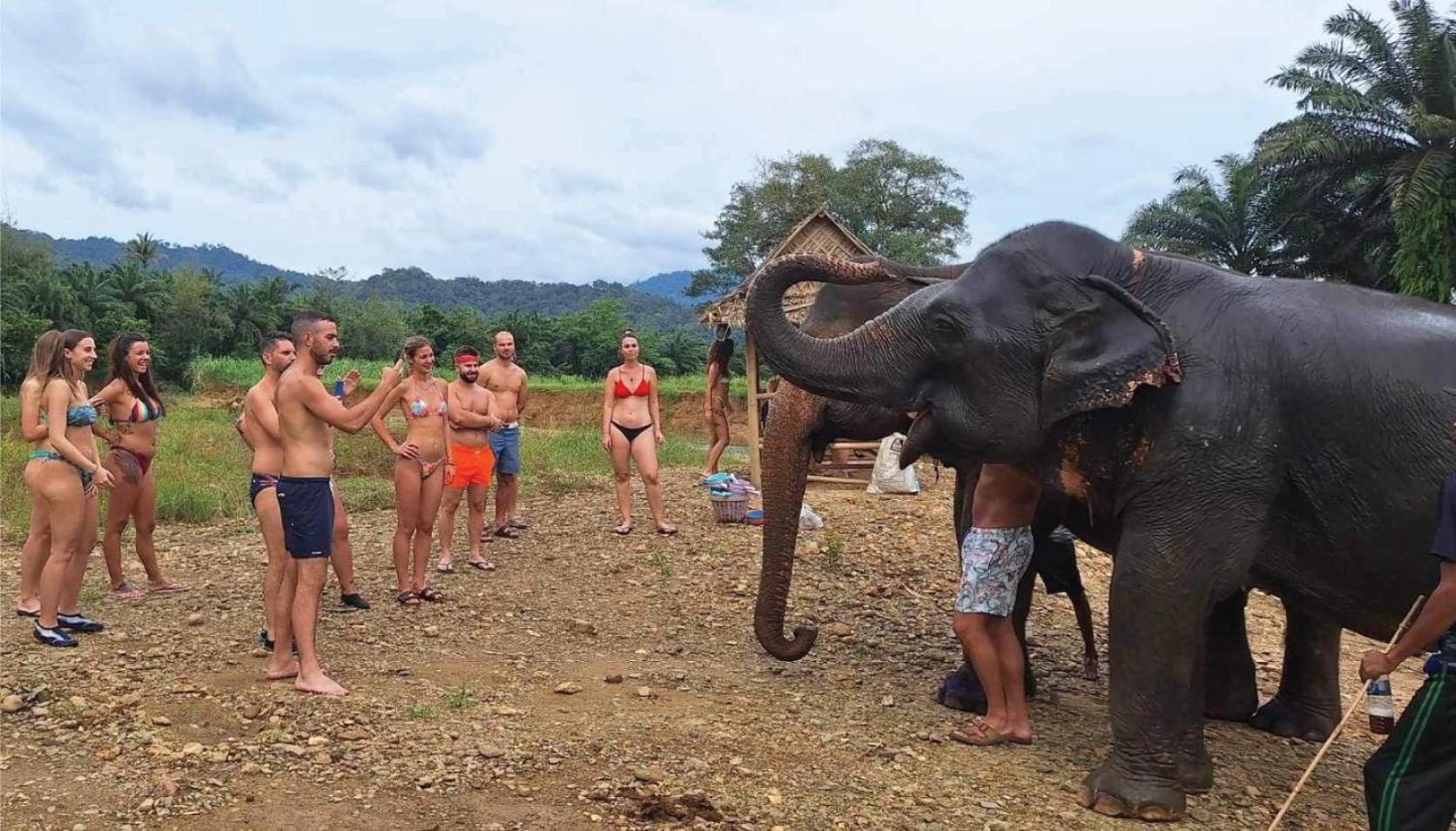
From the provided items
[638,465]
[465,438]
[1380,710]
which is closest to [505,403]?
[638,465]

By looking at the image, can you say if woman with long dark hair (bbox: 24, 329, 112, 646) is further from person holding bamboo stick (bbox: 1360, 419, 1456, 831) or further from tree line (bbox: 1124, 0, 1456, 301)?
tree line (bbox: 1124, 0, 1456, 301)

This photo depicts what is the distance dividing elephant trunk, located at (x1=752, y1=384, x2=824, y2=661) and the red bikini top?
4.10 meters

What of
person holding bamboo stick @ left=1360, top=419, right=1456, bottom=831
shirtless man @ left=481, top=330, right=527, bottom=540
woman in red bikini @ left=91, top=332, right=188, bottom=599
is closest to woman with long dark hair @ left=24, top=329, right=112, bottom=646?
woman in red bikini @ left=91, top=332, right=188, bottom=599

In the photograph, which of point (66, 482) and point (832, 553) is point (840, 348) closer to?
point (832, 553)

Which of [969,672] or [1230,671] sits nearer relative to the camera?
[969,672]

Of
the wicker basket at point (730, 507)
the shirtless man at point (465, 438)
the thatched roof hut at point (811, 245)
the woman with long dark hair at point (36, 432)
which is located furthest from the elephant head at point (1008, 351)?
the thatched roof hut at point (811, 245)

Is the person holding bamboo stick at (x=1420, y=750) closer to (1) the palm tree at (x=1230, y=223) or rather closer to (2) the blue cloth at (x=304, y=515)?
(2) the blue cloth at (x=304, y=515)

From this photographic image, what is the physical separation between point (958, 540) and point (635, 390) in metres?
4.70

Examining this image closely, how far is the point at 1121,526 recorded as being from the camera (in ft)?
14.8

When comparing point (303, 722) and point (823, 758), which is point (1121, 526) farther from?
point (303, 722)

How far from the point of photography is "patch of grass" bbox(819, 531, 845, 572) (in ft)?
29.0

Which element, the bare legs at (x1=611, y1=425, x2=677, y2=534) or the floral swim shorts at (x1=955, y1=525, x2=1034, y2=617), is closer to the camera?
the floral swim shorts at (x1=955, y1=525, x2=1034, y2=617)

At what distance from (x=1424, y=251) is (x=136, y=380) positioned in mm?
25689

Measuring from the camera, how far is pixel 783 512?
19.4ft
